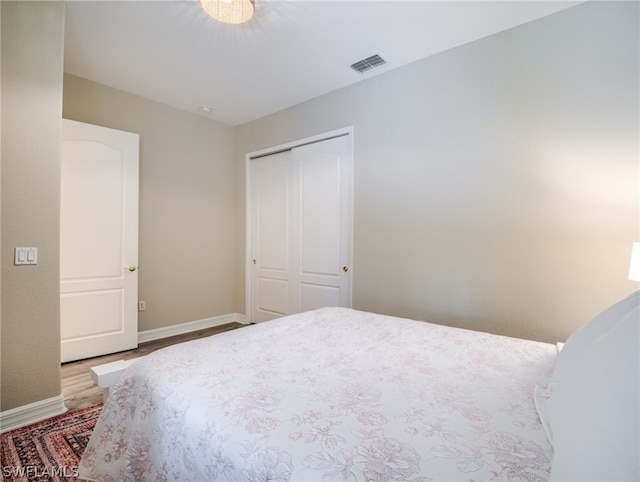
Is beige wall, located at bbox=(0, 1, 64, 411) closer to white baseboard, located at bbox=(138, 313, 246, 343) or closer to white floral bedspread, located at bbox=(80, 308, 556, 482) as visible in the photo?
white floral bedspread, located at bbox=(80, 308, 556, 482)

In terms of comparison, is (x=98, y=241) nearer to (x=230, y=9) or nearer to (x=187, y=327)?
(x=187, y=327)

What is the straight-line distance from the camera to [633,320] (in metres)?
0.62

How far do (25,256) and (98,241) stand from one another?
1211 mm

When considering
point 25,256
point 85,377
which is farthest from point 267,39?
point 85,377

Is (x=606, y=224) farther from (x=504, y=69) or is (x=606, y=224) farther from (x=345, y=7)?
(x=345, y=7)

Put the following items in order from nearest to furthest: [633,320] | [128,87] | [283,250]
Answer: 1. [633,320]
2. [128,87]
3. [283,250]

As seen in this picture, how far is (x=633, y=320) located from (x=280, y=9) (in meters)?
2.49

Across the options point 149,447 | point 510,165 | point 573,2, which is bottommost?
point 149,447

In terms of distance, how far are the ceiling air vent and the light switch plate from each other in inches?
111

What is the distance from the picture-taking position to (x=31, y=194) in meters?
1.98

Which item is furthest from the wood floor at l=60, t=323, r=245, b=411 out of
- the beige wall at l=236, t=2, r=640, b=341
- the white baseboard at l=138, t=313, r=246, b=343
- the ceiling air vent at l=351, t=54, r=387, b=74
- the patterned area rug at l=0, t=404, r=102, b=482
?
the ceiling air vent at l=351, t=54, r=387, b=74

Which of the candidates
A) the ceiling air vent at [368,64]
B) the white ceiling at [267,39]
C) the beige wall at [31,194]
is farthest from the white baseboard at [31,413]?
the ceiling air vent at [368,64]

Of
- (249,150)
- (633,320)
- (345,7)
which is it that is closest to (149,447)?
(633,320)

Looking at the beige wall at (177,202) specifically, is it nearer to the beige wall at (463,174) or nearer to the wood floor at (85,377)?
the beige wall at (463,174)
